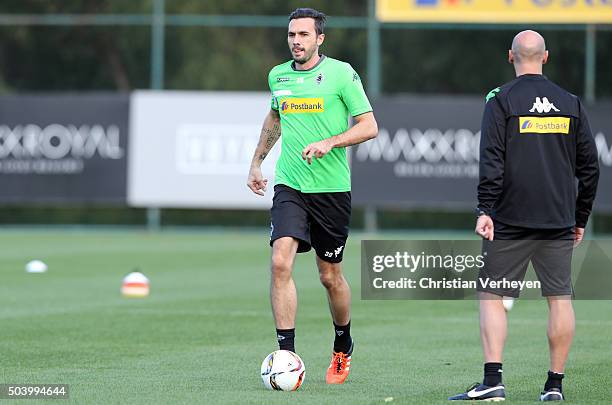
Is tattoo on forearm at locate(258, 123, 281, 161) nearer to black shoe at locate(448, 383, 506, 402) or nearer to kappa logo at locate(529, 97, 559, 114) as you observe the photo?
kappa logo at locate(529, 97, 559, 114)

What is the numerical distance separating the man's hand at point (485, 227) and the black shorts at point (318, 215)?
4.85 ft

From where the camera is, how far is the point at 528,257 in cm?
774

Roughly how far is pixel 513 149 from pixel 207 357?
329 cm

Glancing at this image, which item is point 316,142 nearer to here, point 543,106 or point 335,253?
point 335,253

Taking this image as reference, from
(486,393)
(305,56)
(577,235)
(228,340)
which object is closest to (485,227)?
(577,235)

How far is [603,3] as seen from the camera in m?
25.0

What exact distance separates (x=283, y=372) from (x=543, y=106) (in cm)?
214

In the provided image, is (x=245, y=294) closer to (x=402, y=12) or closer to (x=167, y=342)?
(x=167, y=342)

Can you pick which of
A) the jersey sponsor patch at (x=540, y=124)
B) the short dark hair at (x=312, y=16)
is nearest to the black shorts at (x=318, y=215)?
the short dark hair at (x=312, y=16)

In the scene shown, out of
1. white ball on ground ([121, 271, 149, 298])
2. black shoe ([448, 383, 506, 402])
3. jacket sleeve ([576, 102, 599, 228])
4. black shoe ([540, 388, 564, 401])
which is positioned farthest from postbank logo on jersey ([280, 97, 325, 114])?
white ball on ground ([121, 271, 149, 298])

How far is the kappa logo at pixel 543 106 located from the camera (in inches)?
299

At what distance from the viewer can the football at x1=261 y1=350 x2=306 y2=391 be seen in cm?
832

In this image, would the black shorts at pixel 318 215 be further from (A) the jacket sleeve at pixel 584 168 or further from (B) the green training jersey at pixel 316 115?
(A) the jacket sleeve at pixel 584 168

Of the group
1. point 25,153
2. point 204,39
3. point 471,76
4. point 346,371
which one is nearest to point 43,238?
point 25,153
